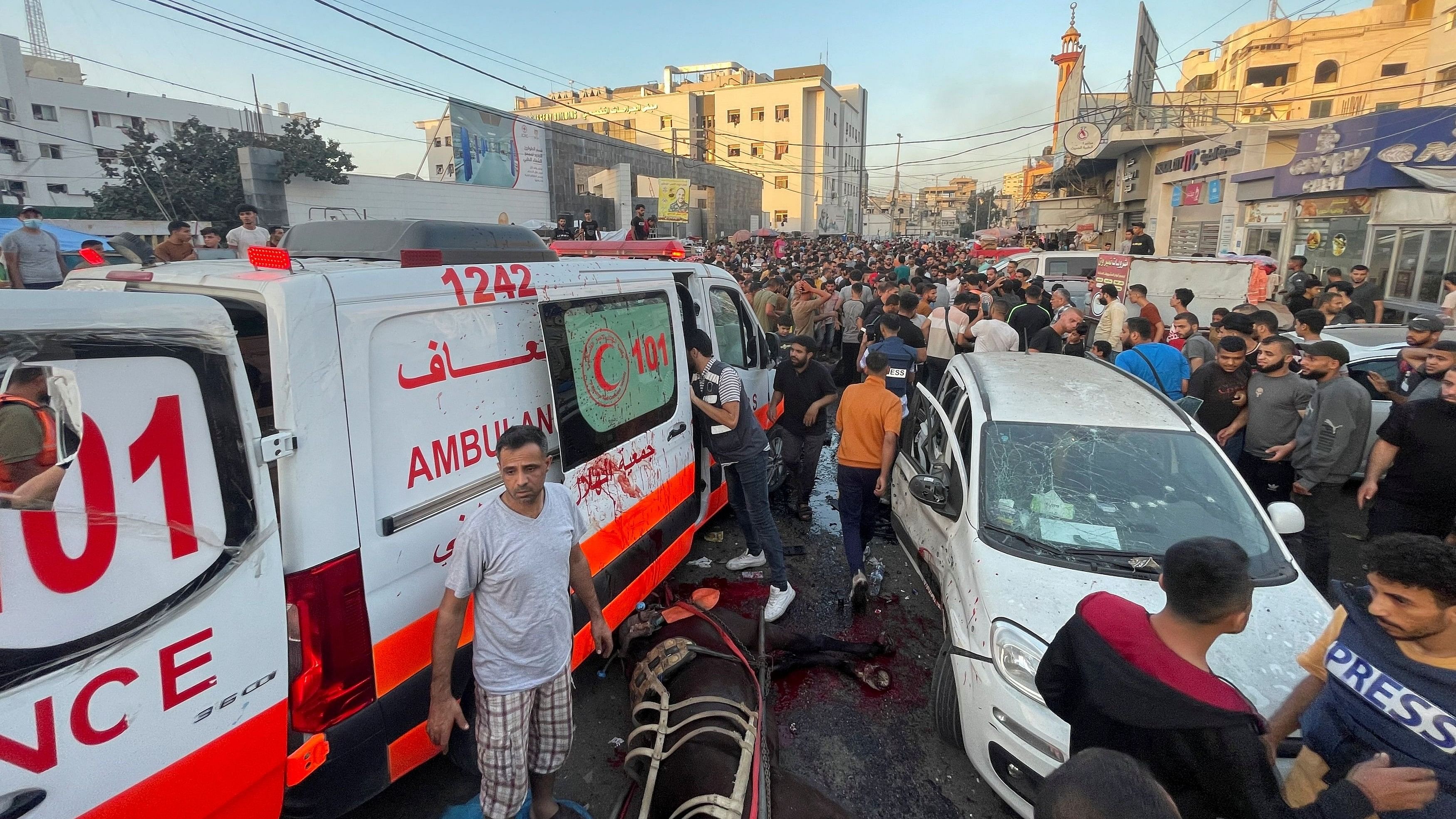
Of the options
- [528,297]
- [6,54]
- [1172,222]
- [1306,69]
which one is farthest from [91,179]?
[1306,69]

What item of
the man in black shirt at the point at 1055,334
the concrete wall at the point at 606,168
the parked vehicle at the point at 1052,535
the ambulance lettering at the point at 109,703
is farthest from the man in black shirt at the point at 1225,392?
the concrete wall at the point at 606,168

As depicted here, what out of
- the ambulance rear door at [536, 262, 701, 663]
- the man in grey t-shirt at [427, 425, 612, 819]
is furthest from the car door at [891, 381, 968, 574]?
the man in grey t-shirt at [427, 425, 612, 819]

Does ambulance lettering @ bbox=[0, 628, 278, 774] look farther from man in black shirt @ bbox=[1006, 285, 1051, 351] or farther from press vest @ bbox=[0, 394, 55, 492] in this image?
man in black shirt @ bbox=[1006, 285, 1051, 351]

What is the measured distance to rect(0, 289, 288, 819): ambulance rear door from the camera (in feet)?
4.44

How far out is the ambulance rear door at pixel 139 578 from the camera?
4.44 ft

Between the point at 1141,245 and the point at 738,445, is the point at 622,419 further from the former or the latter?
the point at 1141,245

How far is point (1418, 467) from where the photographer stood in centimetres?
377

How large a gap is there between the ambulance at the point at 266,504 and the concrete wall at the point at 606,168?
72.9 feet

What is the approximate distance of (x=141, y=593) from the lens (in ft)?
5.04

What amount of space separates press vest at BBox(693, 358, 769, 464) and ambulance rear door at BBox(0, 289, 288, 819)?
274cm

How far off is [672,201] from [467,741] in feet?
75.7

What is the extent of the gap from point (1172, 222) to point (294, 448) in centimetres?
2727

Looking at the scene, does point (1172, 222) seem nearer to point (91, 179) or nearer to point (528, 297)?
point (528, 297)

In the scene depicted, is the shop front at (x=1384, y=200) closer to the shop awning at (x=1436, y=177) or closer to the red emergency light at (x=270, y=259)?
the shop awning at (x=1436, y=177)
